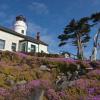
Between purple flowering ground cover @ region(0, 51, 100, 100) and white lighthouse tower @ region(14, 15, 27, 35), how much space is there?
29895 millimetres

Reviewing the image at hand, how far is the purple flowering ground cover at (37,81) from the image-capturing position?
15680 millimetres

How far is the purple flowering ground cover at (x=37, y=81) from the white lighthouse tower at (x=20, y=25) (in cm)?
2989

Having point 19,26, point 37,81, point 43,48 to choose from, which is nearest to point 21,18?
point 19,26

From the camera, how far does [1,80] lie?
20.1 metres

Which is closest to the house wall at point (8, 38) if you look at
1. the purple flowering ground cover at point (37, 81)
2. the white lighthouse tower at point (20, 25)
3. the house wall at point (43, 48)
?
the house wall at point (43, 48)

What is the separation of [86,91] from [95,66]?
8.74m

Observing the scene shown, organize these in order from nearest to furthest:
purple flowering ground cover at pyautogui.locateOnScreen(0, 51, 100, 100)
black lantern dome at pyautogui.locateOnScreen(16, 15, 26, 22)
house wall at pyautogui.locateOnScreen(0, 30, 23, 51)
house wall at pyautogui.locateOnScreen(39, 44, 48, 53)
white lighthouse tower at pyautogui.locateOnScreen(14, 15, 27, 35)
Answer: purple flowering ground cover at pyautogui.locateOnScreen(0, 51, 100, 100) → house wall at pyautogui.locateOnScreen(0, 30, 23, 51) → house wall at pyautogui.locateOnScreen(39, 44, 48, 53) → white lighthouse tower at pyautogui.locateOnScreen(14, 15, 27, 35) → black lantern dome at pyautogui.locateOnScreen(16, 15, 26, 22)

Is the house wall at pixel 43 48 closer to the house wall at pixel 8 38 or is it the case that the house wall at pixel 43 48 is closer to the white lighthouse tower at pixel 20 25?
the house wall at pixel 8 38

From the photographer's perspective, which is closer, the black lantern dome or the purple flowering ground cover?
the purple flowering ground cover

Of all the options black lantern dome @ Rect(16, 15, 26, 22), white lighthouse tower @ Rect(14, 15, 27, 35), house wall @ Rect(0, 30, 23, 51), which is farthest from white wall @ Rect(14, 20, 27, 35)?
house wall @ Rect(0, 30, 23, 51)

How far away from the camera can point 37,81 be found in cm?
1925

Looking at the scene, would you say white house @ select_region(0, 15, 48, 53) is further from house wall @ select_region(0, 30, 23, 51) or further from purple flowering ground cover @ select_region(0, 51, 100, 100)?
purple flowering ground cover @ select_region(0, 51, 100, 100)

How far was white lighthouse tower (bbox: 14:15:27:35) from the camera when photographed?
57.6 meters

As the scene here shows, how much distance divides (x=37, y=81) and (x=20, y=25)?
39.8 meters
